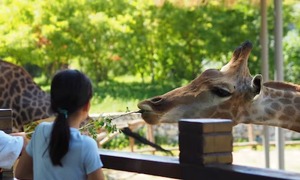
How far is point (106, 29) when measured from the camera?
1582cm

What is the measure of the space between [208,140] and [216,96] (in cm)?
226

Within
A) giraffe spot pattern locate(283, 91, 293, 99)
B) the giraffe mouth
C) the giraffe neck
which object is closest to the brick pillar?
the giraffe mouth

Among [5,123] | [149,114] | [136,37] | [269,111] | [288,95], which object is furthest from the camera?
[136,37]

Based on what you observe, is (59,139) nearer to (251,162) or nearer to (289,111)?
(289,111)

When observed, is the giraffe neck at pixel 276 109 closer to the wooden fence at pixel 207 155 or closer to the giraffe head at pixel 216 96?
the giraffe head at pixel 216 96

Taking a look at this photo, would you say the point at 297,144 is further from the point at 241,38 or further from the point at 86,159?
the point at 86,159

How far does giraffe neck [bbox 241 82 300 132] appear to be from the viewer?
4496mm

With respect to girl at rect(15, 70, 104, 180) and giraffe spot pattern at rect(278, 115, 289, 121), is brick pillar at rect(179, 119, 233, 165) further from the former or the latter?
giraffe spot pattern at rect(278, 115, 289, 121)

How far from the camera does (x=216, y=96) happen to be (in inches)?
175

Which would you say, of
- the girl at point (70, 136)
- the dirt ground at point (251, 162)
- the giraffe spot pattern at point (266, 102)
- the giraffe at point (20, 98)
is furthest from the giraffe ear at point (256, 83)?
the dirt ground at point (251, 162)

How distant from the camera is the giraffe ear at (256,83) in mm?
4209

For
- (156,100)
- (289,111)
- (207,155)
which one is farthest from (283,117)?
(207,155)

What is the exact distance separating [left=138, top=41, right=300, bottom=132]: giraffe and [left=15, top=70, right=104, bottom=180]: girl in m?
1.94

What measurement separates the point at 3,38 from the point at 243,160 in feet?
20.4
